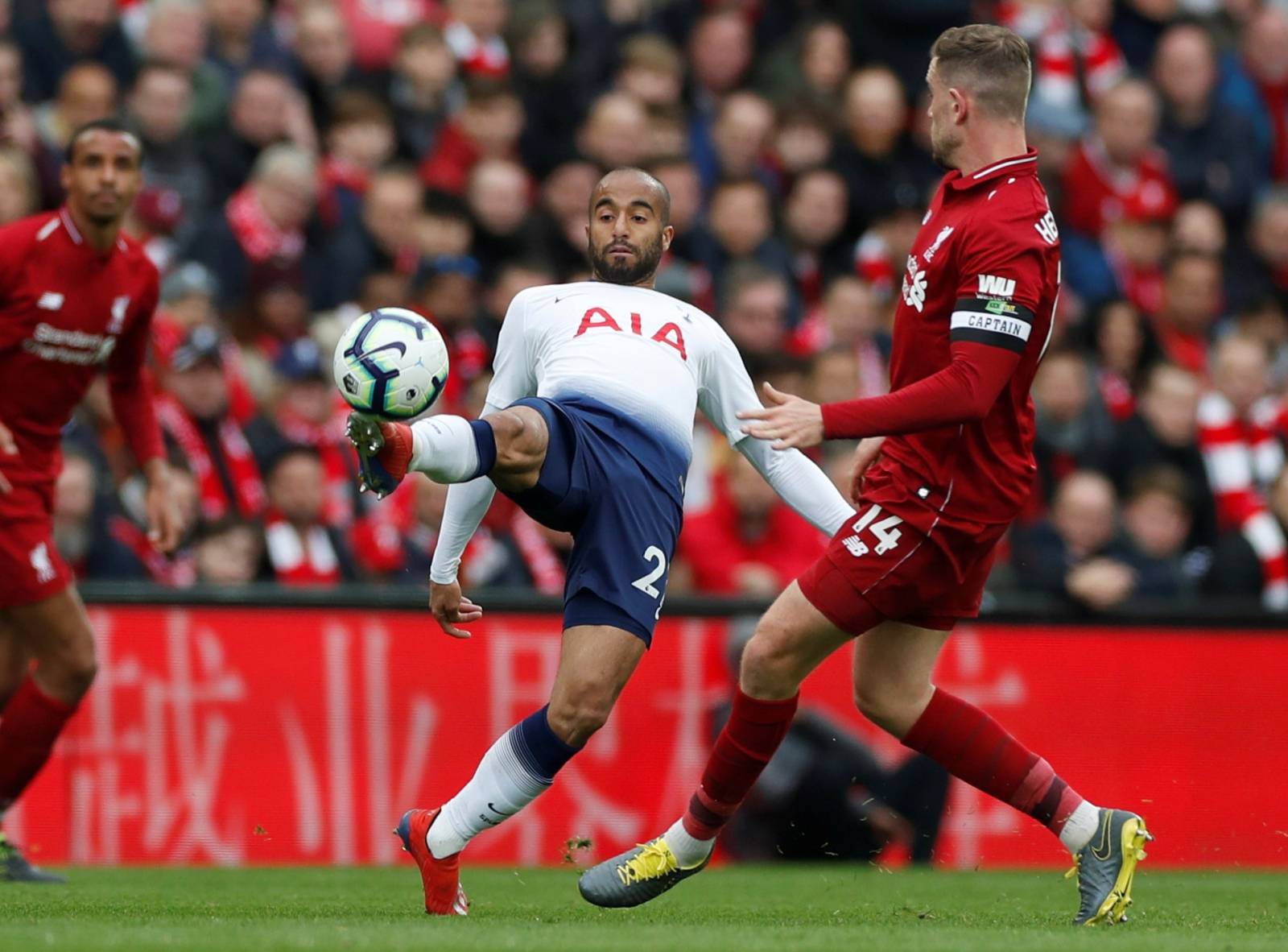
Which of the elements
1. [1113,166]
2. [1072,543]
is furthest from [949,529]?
[1113,166]

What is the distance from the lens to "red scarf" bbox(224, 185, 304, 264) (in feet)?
39.8

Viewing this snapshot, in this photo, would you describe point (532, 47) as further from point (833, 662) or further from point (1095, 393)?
point (833, 662)

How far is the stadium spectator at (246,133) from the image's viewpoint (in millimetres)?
12625

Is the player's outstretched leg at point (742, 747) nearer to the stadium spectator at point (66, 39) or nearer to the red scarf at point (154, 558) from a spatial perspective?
the red scarf at point (154, 558)

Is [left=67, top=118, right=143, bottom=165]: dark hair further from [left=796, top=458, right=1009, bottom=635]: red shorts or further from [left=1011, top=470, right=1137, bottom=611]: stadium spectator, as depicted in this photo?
[left=1011, top=470, right=1137, bottom=611]: stadium spectator

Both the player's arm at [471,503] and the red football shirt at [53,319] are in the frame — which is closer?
the player's arm at [471,503]

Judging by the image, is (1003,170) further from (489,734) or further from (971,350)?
(489,734)

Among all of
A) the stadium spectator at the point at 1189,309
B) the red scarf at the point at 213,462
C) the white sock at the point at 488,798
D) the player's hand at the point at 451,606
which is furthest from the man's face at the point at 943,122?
the stadium spectator at the point at 1189,309

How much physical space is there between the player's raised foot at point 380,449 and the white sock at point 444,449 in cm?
3

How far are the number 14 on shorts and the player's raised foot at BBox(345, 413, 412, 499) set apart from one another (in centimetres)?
153

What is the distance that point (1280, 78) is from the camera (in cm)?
1529

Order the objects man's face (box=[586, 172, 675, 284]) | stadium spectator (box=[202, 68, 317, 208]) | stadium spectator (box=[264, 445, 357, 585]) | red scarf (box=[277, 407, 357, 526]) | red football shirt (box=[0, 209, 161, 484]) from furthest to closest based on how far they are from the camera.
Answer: stadium spectator (box=[202, 68, 317, 208]) → red scarf (box=[277, 407, 357, 526]) → stadium spectator (box=[264, 445, 357, 585]) → red football shirt (box=[0, 209, 161, 484]) → man's face (box=[586, 172, 675, 284])

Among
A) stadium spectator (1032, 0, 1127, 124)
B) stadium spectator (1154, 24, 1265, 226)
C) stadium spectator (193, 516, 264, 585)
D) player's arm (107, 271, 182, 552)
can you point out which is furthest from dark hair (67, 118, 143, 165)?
stadium spectator (1154, 24, 1265, 226)

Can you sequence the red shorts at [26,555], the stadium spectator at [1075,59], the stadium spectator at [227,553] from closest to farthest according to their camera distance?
the red shorts at [26,555] → the stadium spectator at [227,553] → the stadium spectator at [1075,59]
